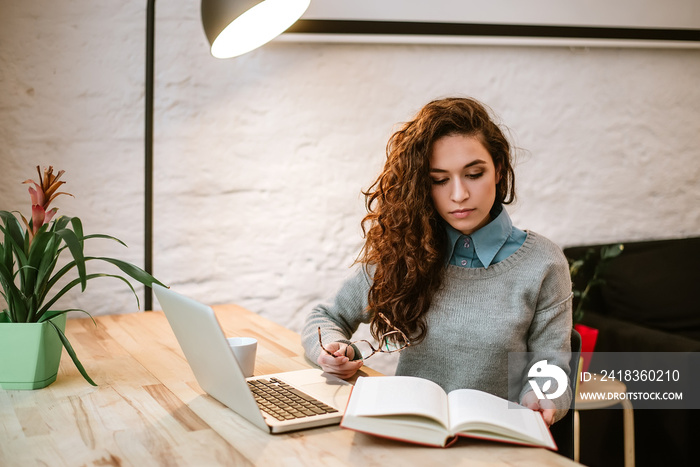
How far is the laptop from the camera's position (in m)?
1.08

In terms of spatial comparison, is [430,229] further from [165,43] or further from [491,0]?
[491,0]

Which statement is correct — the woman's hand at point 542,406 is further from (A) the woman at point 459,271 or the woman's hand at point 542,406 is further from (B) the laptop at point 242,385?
(B) the laptop at point 242,385

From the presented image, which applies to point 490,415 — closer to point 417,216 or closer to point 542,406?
point 542,406

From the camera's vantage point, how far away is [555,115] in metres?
2.79

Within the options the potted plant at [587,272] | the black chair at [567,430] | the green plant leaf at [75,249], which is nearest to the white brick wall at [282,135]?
the potted plant at [587,272]

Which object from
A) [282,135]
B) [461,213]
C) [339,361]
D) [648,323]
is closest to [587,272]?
[648,323]

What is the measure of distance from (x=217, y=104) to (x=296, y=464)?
1600 mm

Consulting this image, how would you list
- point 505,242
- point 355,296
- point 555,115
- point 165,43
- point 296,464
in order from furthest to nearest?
point 555,115 → point 165,43 → point 355,296 → point 505,242 → point 296,464

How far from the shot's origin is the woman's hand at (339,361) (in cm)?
138

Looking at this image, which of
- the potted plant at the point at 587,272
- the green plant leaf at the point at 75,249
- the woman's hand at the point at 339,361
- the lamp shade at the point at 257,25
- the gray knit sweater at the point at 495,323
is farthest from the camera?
the potted plant at the point at 587,272

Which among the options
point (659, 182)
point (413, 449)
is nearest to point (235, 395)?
point (413, 449)

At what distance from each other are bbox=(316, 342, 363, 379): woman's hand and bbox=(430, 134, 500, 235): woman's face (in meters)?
0.39

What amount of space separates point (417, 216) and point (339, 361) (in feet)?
1.33

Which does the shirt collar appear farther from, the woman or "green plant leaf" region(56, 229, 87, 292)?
"green plant leaf" region(56, 229, 87, 292)
